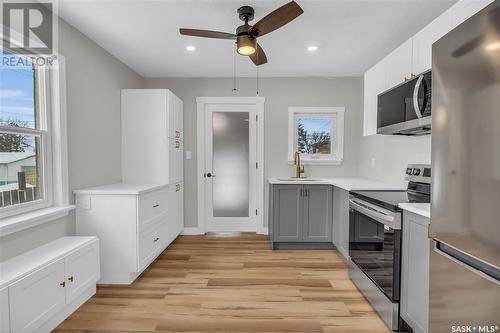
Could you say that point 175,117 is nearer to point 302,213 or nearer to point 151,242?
point 151,242

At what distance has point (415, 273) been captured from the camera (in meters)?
1.70

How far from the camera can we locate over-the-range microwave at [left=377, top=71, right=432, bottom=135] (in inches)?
72.7

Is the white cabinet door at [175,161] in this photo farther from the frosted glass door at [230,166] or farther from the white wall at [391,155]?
the white wall at [391,155]

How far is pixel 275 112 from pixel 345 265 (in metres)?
2.38

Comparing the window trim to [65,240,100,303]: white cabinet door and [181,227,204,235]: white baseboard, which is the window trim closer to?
[65,240,100,303]: white cabinet door

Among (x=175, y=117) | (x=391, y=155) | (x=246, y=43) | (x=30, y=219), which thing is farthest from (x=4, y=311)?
(x=391, y=155)

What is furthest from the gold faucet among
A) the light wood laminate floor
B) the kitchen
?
the light wood laminate floor

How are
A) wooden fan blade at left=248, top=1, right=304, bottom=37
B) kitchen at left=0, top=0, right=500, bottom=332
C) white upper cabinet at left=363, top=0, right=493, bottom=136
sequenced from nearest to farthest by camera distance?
kitchen at left=0, top=0, right=500, bottom=332, white upper cabinet at left=363, top=0, right=493, bottom=136, wooden fan blade at left=248, top=1, right=304, bottom=37

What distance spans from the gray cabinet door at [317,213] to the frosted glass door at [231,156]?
1107 millimetres

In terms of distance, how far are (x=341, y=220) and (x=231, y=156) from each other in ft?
6.27

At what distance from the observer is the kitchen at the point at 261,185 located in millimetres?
1200

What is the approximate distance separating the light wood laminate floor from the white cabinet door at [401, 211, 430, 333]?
332 millimetres

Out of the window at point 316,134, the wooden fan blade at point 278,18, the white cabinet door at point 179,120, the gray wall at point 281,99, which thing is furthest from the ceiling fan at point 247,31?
the window at point 316,134

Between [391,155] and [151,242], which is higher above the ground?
[391,155]
